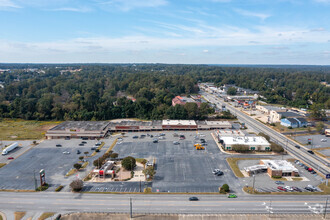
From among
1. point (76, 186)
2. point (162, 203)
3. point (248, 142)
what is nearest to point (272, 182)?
point (248, 142)

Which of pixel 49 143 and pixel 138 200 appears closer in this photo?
pixel 138 200

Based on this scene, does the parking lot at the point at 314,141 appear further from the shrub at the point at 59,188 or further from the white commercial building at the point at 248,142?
the shrub at the point at 59,188

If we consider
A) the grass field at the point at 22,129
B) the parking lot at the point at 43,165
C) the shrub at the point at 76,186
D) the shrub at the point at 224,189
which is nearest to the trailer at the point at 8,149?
the parking lot at the point at 43,165

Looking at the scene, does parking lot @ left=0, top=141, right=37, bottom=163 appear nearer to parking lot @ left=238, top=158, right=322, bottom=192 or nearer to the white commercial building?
the white commercial building

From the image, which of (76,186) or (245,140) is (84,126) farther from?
(245,140)

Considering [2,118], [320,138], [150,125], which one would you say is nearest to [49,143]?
[150,125]

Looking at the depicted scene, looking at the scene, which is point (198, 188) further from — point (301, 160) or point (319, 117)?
point (319, 117)
